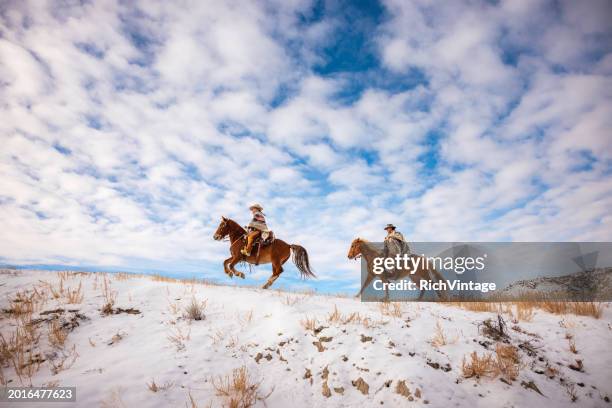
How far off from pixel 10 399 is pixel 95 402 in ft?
3.36

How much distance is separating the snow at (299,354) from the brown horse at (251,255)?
13.9 feet

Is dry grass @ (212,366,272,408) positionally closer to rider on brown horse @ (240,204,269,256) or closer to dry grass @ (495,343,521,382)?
dry grass @ (495,343,521,382)

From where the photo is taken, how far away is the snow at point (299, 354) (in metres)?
3.96

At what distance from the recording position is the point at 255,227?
11.3 metres

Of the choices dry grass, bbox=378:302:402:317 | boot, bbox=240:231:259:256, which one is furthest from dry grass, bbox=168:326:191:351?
boot, bbox=240:231:259:256

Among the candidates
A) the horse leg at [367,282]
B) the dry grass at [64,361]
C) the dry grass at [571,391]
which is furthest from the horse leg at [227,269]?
the dry grass at [571,391]

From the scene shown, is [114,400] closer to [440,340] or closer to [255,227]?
[440,340]

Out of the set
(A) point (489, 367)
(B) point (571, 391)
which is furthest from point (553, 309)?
(A) point (489, 367)

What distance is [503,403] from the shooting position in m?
3.91

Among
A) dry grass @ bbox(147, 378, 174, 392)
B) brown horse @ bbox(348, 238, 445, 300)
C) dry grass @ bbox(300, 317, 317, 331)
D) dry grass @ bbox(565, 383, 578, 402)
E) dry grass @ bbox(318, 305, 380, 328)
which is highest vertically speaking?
brown horse @ bbox(348, 238, 445, 300)

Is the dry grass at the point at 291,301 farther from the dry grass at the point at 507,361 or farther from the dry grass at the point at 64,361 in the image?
the dry grass at the point at 507,361

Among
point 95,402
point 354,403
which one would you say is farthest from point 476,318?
point 95,402

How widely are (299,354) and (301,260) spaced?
717cm

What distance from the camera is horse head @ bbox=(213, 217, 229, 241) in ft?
37.8
